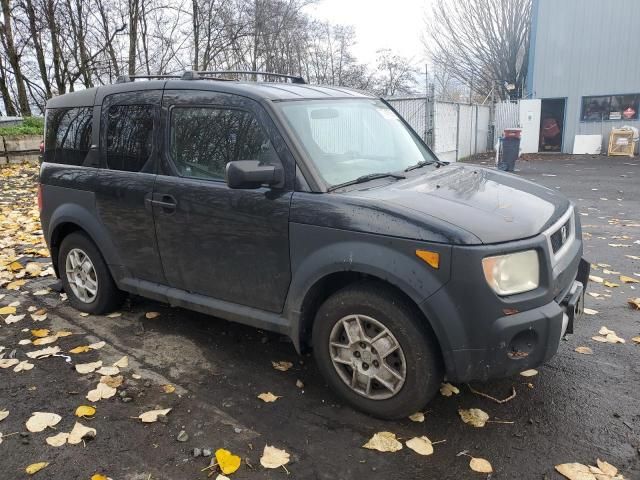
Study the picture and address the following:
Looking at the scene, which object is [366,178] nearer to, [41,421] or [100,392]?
[100,392]

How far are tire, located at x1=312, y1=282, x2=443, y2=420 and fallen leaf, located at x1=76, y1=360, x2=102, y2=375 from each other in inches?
65.3

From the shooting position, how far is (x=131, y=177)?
396 cm

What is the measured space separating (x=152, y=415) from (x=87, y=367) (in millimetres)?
899

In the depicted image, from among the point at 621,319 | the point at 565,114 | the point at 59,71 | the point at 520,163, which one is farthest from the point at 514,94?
the point at 621,319

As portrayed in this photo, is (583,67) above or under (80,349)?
above

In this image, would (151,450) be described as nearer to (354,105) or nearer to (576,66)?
(354,105)

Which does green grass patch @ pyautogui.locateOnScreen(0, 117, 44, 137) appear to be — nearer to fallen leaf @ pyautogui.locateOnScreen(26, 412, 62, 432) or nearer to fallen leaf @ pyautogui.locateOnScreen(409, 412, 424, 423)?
fallen leaf @ pyautogui.locateOnScreen(26, 412, 62, 432)

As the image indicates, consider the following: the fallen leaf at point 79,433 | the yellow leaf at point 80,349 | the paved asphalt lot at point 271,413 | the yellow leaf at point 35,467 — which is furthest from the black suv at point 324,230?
the yellow leaf at point 35,467

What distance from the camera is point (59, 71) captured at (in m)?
23.6

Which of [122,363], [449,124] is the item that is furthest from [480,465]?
[449,124]

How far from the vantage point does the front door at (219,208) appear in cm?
328

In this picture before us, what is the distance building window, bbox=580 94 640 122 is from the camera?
2017 centimetres

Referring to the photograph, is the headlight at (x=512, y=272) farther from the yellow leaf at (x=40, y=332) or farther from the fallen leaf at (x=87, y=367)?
the yellow leaf at (x=40, y=332)

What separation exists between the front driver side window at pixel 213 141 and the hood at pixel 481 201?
784 millimetres
